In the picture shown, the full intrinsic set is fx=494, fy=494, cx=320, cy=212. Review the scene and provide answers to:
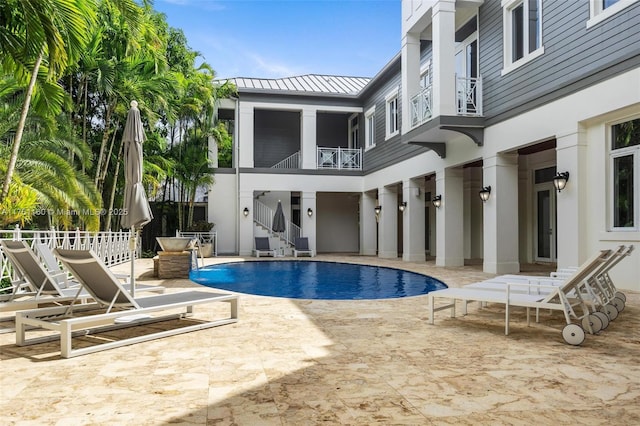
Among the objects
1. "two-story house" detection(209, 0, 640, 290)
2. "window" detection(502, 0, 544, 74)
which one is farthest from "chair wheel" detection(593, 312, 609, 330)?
"window" detection(502, 0, 544, 74)

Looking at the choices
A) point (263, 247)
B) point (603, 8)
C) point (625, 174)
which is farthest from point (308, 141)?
point (625, 174)

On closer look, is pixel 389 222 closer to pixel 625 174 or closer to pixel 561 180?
pixel 561 180

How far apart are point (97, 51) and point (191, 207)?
8316mm

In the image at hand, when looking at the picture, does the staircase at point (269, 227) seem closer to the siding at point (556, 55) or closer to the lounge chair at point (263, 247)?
the lounge chair at point (263, 247)

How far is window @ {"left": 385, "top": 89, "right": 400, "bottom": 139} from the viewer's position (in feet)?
59.7

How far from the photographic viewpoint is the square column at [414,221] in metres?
17.0

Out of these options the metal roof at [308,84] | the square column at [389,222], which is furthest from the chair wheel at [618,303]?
the metal roof at [308,84]

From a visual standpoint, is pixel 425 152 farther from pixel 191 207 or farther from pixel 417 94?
pixel 191 207

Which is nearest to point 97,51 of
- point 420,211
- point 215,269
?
point 215,269

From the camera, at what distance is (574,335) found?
4812 mm

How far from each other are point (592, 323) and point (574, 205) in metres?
4.61

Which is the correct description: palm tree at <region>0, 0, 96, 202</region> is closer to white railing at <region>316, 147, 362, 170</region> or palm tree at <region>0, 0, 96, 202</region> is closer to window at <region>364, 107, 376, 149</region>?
window at <region>364, 107, 376, 149</region>

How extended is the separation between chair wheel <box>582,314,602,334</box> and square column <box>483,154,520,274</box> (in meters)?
6.89

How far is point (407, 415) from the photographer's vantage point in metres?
3.06
